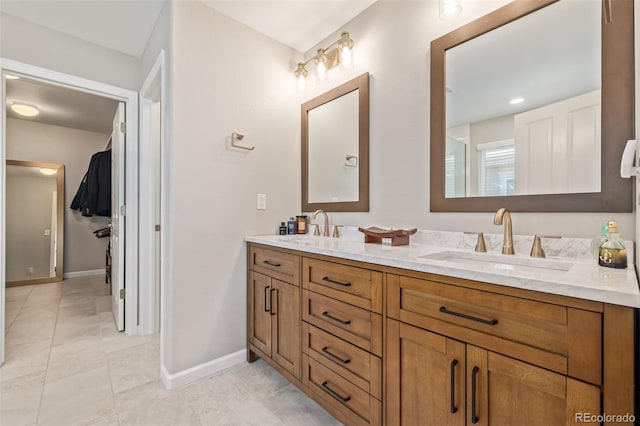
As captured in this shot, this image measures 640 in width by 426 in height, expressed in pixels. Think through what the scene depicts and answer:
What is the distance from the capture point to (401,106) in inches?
69.9

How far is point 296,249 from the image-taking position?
163cm

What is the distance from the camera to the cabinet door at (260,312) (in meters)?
1.87

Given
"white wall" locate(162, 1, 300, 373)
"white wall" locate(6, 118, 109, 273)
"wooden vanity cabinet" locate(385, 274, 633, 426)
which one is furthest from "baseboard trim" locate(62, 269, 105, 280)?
"wooden vanity cabinet" locate(385, 274, 633, 426)

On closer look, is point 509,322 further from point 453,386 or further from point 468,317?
point 453,386

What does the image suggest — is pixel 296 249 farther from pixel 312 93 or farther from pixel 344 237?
pixel 312 93

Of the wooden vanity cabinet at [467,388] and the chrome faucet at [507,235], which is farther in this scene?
the chrome faucet at [507,235]

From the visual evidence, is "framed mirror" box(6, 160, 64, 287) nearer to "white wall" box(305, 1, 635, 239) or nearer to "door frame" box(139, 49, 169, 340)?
"door frame" box(139, 49, 169, 340)

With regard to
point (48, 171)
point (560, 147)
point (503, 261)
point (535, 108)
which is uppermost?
point (48, 171)

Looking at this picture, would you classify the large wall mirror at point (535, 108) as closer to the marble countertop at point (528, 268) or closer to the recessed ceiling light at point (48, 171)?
the marble countertop at point (528, 268)

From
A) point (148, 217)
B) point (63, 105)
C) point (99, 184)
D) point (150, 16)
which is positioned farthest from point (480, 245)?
point (63, 105)

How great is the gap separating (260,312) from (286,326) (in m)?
0.34

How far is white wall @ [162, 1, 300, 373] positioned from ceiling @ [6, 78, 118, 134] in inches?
76.2

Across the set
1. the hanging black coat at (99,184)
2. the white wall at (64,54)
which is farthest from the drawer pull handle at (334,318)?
the hanging black coat at (99,184)

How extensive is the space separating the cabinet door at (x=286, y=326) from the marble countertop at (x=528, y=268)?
28cm
